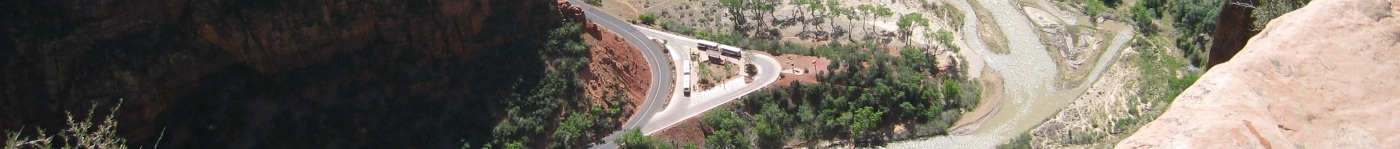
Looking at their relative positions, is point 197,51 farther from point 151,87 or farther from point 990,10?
point 990,10

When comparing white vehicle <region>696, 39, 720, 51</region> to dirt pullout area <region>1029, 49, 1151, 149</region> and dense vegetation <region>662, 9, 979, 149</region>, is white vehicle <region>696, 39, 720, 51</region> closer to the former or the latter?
dense vegetation <region>662, 9, 979, 149</region>

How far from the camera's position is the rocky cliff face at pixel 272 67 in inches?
1902

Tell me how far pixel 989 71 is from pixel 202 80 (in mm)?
48179

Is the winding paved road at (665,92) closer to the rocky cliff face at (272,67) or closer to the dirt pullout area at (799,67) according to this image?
the dirt pullout area at (799,67)

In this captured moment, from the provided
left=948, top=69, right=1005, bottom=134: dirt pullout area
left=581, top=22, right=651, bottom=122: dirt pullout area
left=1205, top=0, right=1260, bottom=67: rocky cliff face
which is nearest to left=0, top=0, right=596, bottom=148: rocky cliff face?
left=581, top=22, right=651, bottom=122: dirt pullout area

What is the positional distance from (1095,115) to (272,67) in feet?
143

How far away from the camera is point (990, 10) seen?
302ft

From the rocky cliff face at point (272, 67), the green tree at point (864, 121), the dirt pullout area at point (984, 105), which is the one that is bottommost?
the dirt pullout area at point (984, 105)

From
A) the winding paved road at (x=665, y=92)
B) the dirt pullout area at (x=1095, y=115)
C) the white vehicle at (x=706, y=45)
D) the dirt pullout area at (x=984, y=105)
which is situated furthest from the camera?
the white vehicle at (x=706, y=45)

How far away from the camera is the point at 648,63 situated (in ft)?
231

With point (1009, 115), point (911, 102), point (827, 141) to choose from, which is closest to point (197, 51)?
point (827, 141)

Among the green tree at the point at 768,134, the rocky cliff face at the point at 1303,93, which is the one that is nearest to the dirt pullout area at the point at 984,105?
the green tree at the point at 768,134

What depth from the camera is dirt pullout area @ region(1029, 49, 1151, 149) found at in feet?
199

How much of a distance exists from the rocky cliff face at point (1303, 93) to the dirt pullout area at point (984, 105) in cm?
4349
